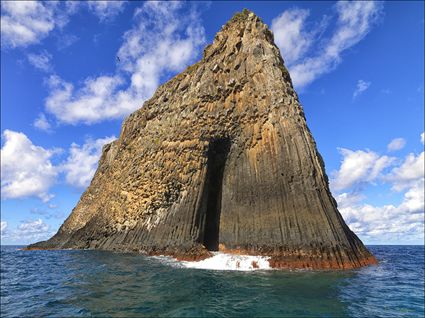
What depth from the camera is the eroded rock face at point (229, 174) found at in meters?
21.6

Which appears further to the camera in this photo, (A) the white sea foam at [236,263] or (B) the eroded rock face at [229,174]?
(B) the eroded rock face at [229,174]

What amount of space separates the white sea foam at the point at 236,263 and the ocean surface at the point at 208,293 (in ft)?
5.07

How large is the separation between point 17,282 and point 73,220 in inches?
1330

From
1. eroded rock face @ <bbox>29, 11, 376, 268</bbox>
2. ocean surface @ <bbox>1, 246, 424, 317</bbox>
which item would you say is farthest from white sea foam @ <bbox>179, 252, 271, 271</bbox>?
ocean surface @ <bbox>1, 246, 424, 317</bbox>

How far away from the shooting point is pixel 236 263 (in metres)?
20.9

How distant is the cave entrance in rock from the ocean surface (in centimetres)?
1065

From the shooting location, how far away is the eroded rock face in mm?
21594

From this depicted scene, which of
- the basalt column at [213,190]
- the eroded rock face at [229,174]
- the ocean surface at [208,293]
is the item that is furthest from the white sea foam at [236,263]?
the basalt column at [213,190]

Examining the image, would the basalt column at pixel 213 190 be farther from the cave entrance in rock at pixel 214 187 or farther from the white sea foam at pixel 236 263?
the white sea foam at pixel 236 263

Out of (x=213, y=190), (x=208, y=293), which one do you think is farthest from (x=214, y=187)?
(x=208, y=293)

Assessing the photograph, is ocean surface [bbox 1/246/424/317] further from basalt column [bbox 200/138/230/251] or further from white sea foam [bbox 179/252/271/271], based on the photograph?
basalt column [bbox 200/138/230/251]

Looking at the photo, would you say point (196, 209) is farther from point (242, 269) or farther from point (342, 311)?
point (342, 311)

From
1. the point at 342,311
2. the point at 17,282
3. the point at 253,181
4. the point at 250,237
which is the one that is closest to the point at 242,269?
the point at 250,237

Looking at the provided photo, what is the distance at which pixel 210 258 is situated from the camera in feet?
78.3
